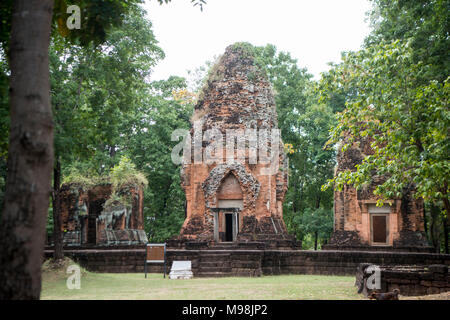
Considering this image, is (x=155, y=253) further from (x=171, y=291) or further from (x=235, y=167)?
(x=235, y=167)

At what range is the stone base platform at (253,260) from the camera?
16672 millimetres

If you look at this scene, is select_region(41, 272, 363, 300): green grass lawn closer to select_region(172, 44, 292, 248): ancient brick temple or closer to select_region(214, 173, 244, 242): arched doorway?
select_region(172, 44, 292, 248): ancient brick temple

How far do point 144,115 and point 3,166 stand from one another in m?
13.5

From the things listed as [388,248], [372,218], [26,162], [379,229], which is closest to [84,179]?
[372,218]

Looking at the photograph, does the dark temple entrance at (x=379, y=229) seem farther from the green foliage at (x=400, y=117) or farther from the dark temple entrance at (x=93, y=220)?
the dark temple entrance at (x=93, y=220)

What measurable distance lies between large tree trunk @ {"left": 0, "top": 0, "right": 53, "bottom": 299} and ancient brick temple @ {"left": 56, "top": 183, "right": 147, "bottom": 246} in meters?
20.9

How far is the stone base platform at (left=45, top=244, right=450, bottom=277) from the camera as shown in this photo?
54.7 ft

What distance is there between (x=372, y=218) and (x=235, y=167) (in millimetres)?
7221

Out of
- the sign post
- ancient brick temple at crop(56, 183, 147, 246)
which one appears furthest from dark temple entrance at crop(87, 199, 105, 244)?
the sign post

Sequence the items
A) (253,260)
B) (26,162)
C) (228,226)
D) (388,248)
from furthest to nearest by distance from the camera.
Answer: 1. (228,226)
2. (388,248)
3. (253,260)
4. (26,162)

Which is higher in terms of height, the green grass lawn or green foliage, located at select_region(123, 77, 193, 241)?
green foliage, located at select_region(123, 77, 193, 241)

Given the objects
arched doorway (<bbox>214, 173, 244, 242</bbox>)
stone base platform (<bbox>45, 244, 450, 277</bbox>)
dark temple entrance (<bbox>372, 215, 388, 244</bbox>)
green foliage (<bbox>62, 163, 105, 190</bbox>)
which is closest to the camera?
stone base platform (<bbox>45, 244, 450, 277</bbox>)

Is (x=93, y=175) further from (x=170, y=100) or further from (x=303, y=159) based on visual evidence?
(x=303, y=159)

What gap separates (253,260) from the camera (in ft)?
54.8
